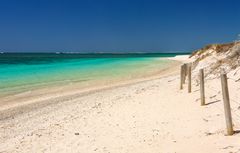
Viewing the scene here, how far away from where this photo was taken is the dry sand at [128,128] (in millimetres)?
8531

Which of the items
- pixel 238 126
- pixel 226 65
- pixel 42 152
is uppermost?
pixel 226 65

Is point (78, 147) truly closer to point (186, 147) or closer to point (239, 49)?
point (186, 147)

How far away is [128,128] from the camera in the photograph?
10547 mm

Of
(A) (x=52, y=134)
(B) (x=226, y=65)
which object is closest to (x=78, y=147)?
(A) (x=52, y=134)

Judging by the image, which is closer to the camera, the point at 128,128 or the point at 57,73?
the point at 128,128

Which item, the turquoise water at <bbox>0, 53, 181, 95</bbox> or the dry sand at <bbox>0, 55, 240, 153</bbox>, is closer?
the dry sand at <bbox>0, 55, 240, 153</bbox>

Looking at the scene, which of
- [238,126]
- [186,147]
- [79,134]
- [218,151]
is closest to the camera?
[218,151]

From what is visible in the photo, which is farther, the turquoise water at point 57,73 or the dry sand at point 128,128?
the turquoise water at point 57,73

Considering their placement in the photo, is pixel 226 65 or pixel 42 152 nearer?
pixel 42 152

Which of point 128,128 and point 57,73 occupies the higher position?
point 57,73

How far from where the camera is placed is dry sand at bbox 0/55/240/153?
8.53 meters

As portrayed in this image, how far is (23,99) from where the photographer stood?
19.8 m

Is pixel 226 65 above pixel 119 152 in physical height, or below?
above

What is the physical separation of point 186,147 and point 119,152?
155 cm
